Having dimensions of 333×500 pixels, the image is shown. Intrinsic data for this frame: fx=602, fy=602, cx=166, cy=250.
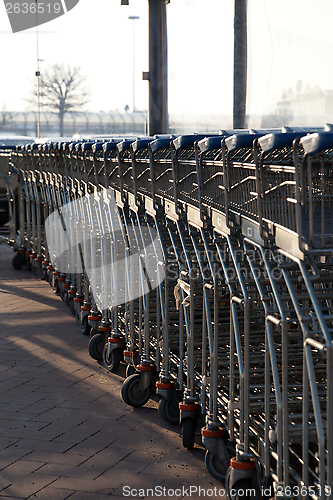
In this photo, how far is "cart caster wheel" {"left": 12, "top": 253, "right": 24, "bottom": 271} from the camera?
33.6 ft

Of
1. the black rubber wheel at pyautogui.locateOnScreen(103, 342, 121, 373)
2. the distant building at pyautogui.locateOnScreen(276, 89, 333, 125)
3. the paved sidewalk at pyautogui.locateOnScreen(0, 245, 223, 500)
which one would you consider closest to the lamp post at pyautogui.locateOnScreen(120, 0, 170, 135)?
the distant building at pyautogui.locateOnScreen(276, 89, 333, 125)

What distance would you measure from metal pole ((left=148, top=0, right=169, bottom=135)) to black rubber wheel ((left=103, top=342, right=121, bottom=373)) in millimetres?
6661

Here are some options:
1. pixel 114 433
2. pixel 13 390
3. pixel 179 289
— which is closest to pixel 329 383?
pixel 179 289

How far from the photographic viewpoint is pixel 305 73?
770cm

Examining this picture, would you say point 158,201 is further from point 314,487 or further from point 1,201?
point 1,201

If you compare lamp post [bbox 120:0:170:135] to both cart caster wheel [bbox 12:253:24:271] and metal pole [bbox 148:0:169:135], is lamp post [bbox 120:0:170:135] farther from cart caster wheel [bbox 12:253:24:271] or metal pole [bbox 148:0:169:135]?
cart caster wheel [bbox 12:253:24:271]

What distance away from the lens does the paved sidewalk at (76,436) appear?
3.36 metres

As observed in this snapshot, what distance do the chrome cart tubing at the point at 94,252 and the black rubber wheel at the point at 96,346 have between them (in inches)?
11.6

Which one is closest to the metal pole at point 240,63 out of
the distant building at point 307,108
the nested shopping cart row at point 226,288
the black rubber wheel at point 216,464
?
the distant building at point 307,108

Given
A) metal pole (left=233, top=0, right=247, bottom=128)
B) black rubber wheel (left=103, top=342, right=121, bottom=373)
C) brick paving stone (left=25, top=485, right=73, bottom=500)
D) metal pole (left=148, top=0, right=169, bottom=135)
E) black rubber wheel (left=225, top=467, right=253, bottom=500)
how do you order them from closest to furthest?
black rubber wheel (left=225, top=467, right=253, bottom=500) < brick paving stone (left=25, top=485, right=73, bottom=500) < black rubber wheel (left=103, top=342, right=121, bottom=373) < metal pole (left=233, top=0, right=247, bottom=128) < metal pole (left=148, top=0, right=169, bottom=135)

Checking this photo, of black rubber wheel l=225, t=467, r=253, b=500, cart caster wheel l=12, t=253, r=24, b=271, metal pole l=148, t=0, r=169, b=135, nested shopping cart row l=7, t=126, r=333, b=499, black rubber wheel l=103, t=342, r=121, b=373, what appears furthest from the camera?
metal pole l=148, t=0, r=169, b=135

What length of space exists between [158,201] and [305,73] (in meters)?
4.32

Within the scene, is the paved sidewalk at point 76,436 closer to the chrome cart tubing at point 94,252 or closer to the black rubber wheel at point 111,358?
the black rubber wheel at point 111,358

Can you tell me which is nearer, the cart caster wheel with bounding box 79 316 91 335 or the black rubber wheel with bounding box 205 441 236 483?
the black rubber wheel with bounding box 205 441 236 483
